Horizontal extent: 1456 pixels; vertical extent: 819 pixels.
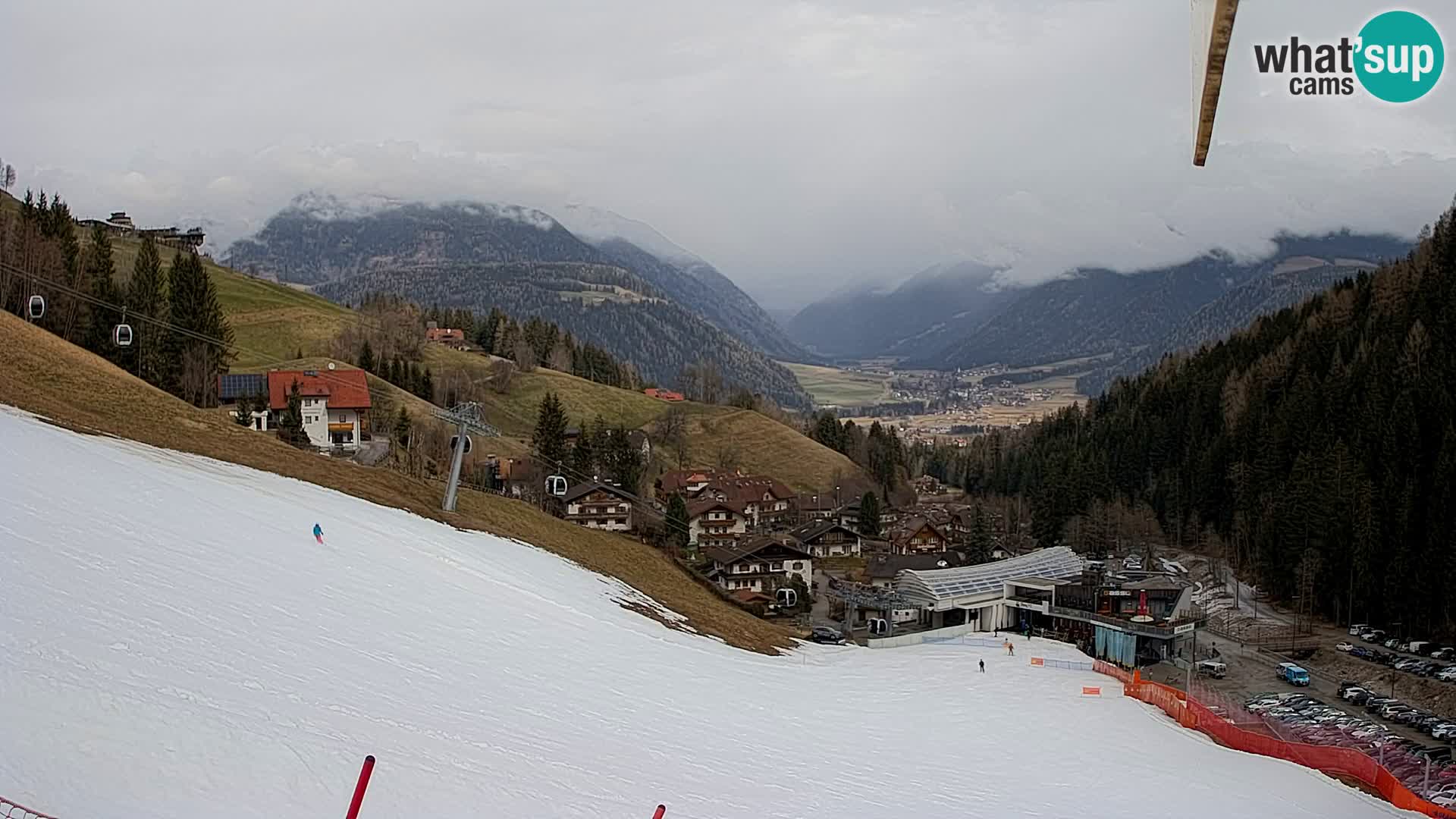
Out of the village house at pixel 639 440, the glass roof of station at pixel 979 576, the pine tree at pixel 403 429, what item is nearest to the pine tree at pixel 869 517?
the village house at pixel 639 440

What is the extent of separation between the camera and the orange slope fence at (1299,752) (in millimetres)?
20734

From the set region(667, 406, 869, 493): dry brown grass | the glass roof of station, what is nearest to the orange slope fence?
the glass roof of station

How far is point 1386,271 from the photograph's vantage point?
93.9 metres

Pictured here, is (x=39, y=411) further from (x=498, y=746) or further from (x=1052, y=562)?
(x=1052, y=562)

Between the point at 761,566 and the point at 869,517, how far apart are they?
2858 cm

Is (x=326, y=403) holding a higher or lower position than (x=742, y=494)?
higher

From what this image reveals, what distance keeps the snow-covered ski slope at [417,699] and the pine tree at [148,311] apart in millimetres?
36461

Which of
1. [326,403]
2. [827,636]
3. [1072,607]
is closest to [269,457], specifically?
[827,636]

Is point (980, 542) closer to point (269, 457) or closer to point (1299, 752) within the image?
point (1299, 752)

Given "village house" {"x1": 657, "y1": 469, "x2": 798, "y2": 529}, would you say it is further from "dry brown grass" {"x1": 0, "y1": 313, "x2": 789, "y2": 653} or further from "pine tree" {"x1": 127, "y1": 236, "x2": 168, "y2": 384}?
"dry brown grass" {"x1": 0, "y1": 313, "x2": 789, "y2": 653}

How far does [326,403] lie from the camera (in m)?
67.3

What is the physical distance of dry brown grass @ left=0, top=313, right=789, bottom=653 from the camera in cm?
3042

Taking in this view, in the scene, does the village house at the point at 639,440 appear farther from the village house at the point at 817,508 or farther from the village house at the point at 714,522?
Result: the village house at the point at 714,522

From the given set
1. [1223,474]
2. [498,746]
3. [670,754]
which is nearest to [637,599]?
[670,754]
